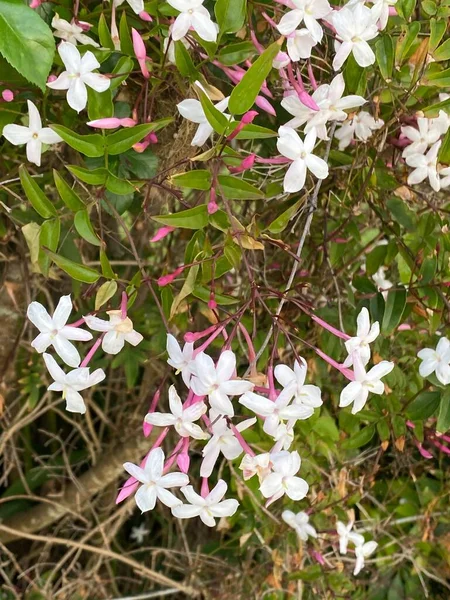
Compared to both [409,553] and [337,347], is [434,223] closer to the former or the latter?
[337,347]

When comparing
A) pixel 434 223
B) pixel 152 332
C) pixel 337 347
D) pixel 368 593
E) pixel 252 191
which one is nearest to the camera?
pixel 252 191

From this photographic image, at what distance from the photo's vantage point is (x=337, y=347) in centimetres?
92

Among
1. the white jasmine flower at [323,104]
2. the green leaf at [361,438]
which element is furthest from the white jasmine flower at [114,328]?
the green leaf at [361,438]

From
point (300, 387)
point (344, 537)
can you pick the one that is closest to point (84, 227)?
point (300, 387)

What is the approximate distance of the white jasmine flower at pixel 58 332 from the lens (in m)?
0.57

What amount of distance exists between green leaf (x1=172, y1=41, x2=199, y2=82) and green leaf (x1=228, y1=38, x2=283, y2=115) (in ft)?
0.32

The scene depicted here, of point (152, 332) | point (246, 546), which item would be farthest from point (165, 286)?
point (246, 546)

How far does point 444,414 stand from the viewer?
0.76 metres

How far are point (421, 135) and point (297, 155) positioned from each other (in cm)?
25

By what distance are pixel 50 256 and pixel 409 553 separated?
1.10m

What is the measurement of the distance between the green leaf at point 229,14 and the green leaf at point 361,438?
0.60m

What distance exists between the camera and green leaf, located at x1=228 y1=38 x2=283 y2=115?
0.49m

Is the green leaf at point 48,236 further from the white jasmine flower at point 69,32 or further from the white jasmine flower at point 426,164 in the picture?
the white jasmine flower at point 426,164

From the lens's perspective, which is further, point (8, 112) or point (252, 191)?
point (8, 112)
